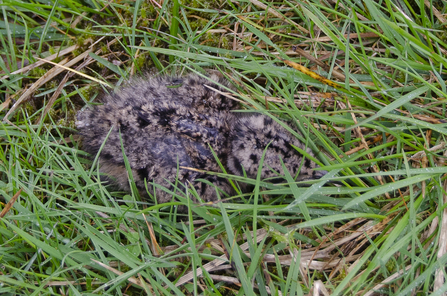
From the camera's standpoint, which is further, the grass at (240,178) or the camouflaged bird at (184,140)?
the camouflaged bird at (184,140)

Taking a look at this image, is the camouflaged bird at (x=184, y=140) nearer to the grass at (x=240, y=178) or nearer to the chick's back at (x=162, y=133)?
the chick's back at (x=162, y=133)

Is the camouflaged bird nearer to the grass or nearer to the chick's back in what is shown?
the chick's back

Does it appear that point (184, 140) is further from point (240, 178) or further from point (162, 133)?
point (240, 178)

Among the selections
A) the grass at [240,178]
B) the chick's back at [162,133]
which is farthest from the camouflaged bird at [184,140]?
the grass at [240,178]

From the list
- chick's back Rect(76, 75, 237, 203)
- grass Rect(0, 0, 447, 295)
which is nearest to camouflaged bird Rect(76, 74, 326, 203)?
chick's back Rect(76, 75, 237, 203)

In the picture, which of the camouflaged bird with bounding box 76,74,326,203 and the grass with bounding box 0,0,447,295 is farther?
the camouflaged bird with bounding box 76,74,326,203
